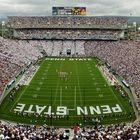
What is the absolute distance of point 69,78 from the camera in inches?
2281

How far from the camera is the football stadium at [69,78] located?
3441cm

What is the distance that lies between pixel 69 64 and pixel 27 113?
35.1m

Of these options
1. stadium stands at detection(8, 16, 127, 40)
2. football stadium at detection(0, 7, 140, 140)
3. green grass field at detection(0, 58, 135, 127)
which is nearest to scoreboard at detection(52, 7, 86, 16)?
football stadium at detection(0, 7, 140, 140)

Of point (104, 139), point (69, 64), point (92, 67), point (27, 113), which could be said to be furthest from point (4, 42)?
point (104, 139)

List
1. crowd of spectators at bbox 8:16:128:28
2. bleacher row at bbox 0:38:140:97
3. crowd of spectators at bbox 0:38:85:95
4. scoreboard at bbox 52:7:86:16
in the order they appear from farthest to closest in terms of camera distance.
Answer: scoreboard at bbox 52:7:86:16 < crowd of spectators at bbox 8:16:128:28 < crowd of spectators at bbox 0:38:85:95 < bleacher row at bbox 0:38:140:97

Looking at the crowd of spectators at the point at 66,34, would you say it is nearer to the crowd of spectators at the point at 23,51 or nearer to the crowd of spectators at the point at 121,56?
the crowd of spectators at the point at 23,51

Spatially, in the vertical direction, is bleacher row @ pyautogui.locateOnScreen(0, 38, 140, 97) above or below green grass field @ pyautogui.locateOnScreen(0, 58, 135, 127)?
above

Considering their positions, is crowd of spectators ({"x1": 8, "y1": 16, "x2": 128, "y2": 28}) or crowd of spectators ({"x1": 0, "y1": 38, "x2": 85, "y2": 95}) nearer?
crowd of spectators ({"x1": 0, "y1": 38, "x2": 85, "y2": 95})

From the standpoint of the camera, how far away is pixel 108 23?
364 feet

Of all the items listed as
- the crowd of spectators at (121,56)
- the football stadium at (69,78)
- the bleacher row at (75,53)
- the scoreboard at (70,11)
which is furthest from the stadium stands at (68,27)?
the crowd of spectators at (121,56)

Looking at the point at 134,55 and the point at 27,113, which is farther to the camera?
the point at 134,55

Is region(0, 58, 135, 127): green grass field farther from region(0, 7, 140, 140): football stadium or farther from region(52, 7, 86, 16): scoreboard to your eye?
region(52, 7, 86, 16): scoreboard

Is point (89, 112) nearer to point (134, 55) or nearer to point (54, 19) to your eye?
point (134, 55)

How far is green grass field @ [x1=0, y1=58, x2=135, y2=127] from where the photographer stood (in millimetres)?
38031
